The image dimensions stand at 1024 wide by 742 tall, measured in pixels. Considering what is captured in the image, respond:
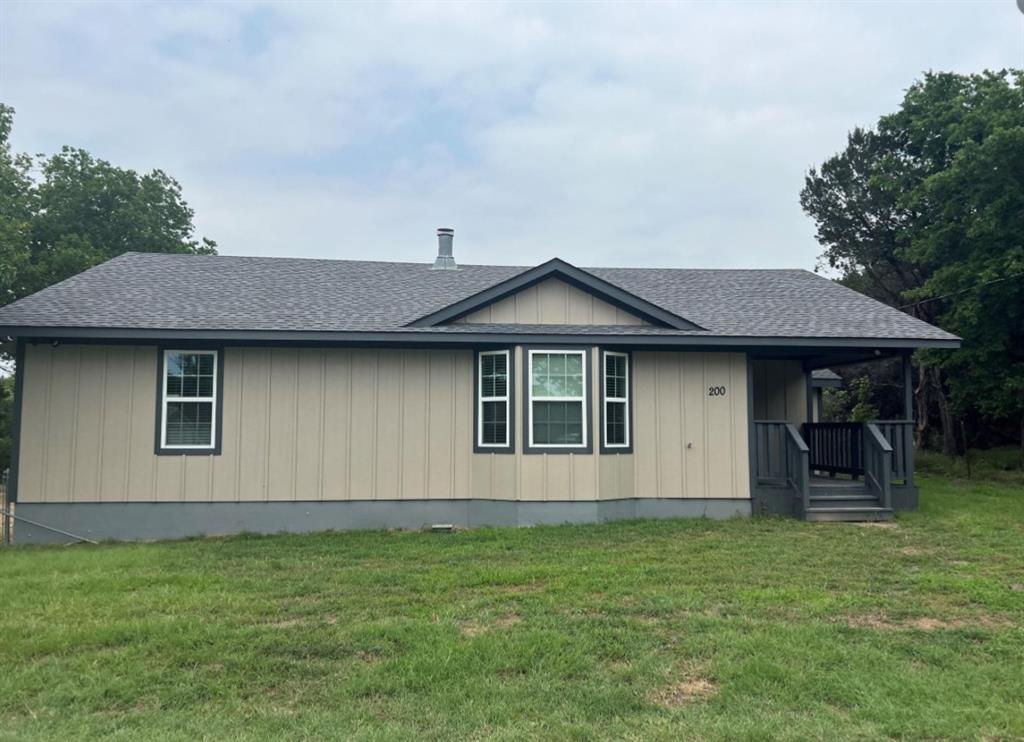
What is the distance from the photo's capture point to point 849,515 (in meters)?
9.32

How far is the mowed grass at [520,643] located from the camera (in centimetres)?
343

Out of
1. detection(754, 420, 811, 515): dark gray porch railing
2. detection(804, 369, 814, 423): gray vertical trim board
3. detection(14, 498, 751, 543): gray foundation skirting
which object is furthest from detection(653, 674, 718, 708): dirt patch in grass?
detection(804, 369, 814, 423): gray vertical trim board

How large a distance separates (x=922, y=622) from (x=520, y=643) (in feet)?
9.34

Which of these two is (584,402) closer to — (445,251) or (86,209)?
(445,251)

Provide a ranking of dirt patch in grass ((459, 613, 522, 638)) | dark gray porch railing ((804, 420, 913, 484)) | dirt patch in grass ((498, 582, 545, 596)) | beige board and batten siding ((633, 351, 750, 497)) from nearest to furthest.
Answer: dirt patch in grass ((459, 613, 522, 638)) → dirt patch in grass ((498, 582, 545, 596)) → beige board and batten siding ((633, 351, 750, 497)) → dark gray porch railing ((804, 420, 913, 484))

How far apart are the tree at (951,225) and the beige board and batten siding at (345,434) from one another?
35.3 ft

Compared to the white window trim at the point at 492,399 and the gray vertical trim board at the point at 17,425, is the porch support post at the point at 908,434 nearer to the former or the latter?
the white window trim at the point at 492,399

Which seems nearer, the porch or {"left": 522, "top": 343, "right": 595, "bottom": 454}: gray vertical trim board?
{"left": 522, "top": 343, "right": 595, "bottom": 454}: gray vertical trim board

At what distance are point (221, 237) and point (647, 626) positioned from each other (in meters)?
33.6

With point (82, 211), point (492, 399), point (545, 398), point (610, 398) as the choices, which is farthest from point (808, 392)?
point (82, 211)

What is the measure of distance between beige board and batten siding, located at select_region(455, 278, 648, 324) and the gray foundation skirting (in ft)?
8.03

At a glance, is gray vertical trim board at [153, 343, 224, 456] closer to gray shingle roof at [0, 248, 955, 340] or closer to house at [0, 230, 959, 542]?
house at [0, 230, 959, 542]

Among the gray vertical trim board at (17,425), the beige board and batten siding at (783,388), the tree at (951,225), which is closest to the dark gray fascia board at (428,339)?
the gray vertical trim board at (17,425)

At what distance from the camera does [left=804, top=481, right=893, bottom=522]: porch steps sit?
9297 mm
